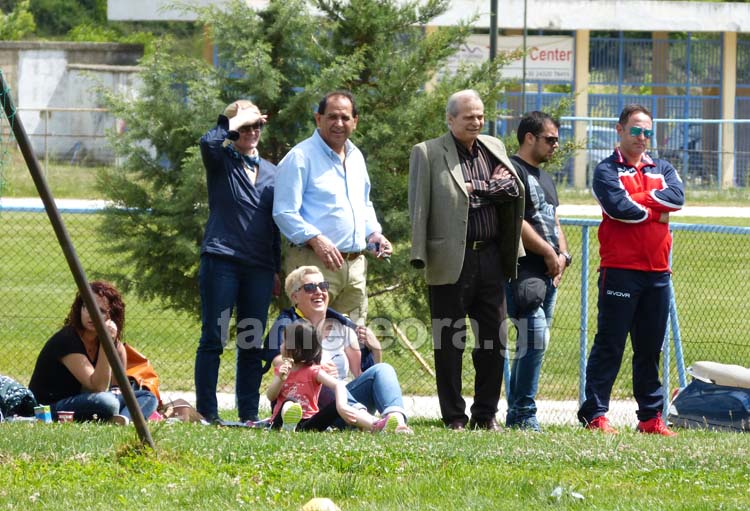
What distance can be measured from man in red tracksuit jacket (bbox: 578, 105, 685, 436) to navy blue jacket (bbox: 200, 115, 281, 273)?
86.9 inches

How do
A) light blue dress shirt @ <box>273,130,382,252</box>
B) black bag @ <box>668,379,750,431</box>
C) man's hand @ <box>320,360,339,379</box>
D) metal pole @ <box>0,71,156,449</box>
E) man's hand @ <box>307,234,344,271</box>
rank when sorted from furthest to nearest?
black bag @ <box>668,379,750,431</box>
light blue dress shirt @ <box>273,130,382,252</box>
man's hand @ <box>307,234,344,271</box>
man's hand @ <box>320,360,339,379</box>
metal pole @ <box>0,71,156,449</box>

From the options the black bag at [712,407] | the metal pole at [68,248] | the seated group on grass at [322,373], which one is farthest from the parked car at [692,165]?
the metal pole at [68,248]

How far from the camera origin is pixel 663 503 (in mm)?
5293

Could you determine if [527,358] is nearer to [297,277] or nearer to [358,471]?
[297,277]

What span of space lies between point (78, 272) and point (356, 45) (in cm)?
586

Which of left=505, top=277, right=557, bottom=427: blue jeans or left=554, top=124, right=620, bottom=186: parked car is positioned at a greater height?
left=554, top=124, right=620, bottom=186: parked car

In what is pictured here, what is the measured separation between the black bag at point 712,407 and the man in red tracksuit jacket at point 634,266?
660 mm

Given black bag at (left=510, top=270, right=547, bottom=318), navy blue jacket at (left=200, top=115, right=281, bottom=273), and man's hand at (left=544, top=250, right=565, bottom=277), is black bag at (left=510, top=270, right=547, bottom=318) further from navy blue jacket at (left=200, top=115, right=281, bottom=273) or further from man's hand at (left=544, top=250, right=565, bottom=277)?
navy blue jacket at (left=200, top=115, right=281, bottom=273)

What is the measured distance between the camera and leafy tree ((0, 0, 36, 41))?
54062 mm

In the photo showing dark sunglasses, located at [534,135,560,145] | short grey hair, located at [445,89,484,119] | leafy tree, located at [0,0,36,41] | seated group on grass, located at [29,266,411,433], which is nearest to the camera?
seated group on grass, located at [29,266,411,433]

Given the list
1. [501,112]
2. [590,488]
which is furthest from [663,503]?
[501,112]

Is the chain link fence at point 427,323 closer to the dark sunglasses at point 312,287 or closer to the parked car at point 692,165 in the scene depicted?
the dark sunglasses at point 312,287

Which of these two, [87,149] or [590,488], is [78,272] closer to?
[590,488]

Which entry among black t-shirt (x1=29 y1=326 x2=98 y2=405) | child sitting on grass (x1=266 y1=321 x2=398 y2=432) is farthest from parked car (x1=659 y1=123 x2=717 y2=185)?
black t-shirt (x1=29 y1=326 x2=98 y2=405)
